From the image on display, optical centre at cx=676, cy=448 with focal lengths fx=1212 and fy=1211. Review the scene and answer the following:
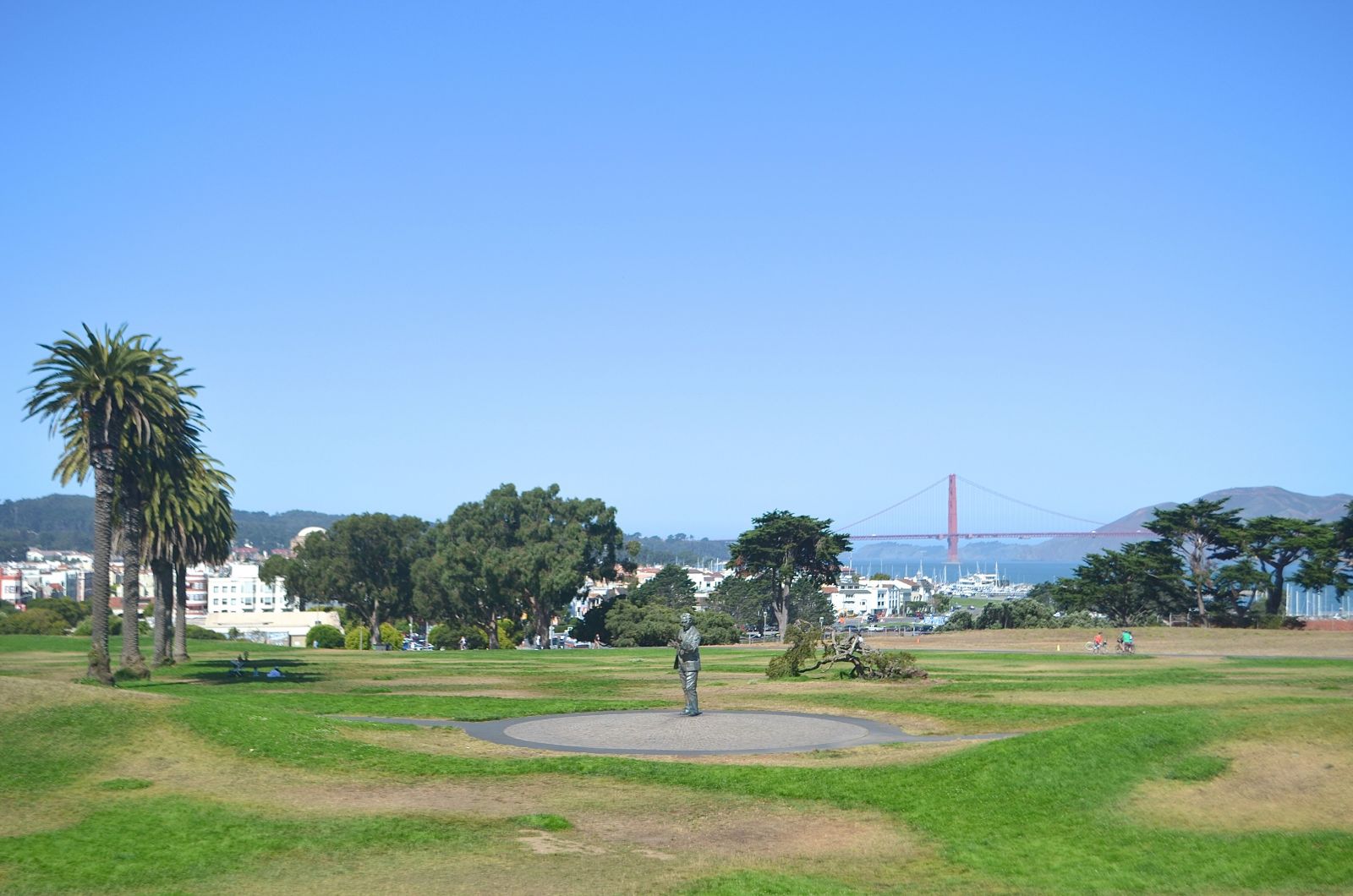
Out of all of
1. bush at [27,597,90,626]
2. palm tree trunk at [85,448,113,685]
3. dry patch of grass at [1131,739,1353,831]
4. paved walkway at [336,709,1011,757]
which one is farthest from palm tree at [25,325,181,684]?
bush at [27,597,90,626]

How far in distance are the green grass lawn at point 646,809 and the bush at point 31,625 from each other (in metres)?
71.9

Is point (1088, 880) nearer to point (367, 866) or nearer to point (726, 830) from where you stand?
point (726, 830)

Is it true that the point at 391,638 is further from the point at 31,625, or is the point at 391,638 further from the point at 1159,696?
the point at 1159,696

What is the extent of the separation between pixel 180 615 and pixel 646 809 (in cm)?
4471

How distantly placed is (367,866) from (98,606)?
97.8ft

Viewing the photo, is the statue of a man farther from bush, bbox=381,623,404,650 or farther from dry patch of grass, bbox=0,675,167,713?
bush, bbox=381,623,404,650

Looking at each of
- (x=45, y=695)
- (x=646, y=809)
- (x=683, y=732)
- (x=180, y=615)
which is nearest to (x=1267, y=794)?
(x=646, y=809)

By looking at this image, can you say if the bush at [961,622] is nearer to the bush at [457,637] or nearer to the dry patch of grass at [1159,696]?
the bush at [457,637]

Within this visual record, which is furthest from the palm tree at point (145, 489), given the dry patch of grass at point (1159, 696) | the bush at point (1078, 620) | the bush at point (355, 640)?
the bush at point (1078, 620)

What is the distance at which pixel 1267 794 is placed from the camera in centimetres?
1636

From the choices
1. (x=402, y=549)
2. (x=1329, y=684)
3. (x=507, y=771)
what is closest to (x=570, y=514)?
(x=402, y=549)

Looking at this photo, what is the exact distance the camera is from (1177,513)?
277ft

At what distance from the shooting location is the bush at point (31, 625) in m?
86.6

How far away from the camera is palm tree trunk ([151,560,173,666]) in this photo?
168 ft
